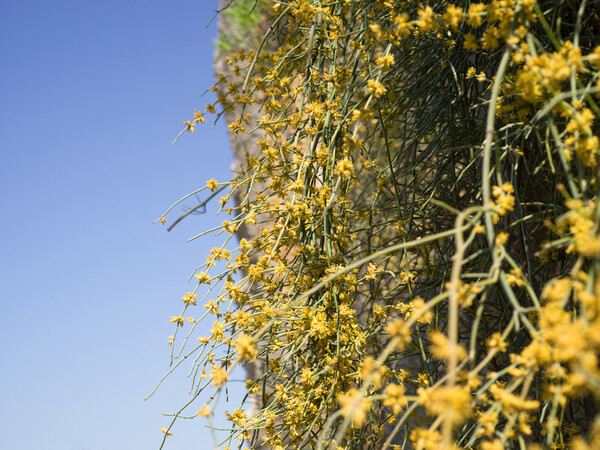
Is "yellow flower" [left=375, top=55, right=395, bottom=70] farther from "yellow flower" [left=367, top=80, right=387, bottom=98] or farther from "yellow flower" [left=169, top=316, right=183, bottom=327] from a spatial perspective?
"yellow flower" [left=169, top=316, right=183, bottom=327]

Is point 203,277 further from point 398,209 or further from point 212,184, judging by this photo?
point 398,209

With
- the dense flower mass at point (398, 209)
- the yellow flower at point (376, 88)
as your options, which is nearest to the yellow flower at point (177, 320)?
the dense flower mass at point (398, 209)

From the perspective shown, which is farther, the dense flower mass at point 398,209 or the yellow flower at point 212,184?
the yellow flower at point 212,184

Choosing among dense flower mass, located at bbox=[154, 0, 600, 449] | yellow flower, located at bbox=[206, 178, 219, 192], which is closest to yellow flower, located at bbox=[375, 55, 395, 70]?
dense flower mass, located at bbox=[154, 0, 600, 449]

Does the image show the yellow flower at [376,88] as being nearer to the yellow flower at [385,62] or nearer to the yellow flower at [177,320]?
the yellow flower at [385,62]

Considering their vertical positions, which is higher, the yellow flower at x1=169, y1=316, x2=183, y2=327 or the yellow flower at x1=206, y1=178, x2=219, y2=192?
the yellow flower at x1=206, y1=178, x2=219, y2=192

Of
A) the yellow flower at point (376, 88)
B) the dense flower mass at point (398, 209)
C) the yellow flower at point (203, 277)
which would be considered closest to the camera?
the dense flower mass at point (398, 209)

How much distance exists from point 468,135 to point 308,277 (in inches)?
21.0

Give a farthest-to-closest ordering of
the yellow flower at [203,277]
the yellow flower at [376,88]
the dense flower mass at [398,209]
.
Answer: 1. the yellow flower at [203,277]
2. the yellow flower at [376,88]
3. the dense flower mass at [398,209]

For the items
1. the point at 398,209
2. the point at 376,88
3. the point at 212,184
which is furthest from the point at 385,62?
the point at 212,184

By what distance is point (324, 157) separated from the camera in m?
1.18

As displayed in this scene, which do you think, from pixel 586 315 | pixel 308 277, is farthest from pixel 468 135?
pixel 586 315

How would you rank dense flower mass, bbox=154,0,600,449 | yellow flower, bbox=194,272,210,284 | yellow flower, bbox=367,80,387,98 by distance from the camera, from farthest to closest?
yellow flower, bbox=194,272,210,284 < yellow flower, bbox=367,80,387,98 < dense flower mass, bbox=154,0,600,449

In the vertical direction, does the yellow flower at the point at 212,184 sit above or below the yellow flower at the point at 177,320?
above
